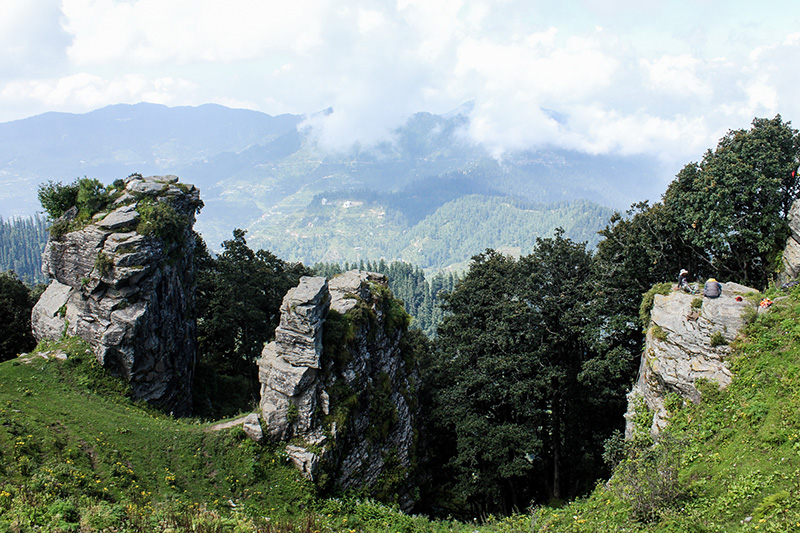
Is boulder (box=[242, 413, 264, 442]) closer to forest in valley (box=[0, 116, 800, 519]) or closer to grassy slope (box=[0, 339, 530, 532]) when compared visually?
grassy slope (box=[0, 339, 530, 532])

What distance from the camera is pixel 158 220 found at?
28.2 m

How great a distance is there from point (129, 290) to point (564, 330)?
28.6 m

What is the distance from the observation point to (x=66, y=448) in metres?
17.2

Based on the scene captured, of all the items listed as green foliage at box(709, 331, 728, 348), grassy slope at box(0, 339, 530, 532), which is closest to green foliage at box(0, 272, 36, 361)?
grassy slope at box(0, 339, 530, 532)

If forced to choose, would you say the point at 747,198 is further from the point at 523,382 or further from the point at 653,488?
the point at 653,488

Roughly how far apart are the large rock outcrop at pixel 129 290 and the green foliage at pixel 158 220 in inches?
2.3

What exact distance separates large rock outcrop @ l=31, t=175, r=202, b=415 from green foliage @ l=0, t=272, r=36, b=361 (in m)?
6.77

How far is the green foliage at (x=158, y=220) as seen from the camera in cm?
2789

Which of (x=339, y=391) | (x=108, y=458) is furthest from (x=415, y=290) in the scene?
(x=108, y=458)

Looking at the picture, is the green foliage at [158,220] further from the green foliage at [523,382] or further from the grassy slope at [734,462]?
the grassy slope at [734,462]

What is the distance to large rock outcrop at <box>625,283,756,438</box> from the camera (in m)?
19.1

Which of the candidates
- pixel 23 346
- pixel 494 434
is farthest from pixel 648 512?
pixel 23 346

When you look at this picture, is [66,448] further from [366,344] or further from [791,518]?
[791,518]

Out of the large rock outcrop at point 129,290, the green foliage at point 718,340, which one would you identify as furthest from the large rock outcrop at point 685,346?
the large rock outcrop at point 129,290
